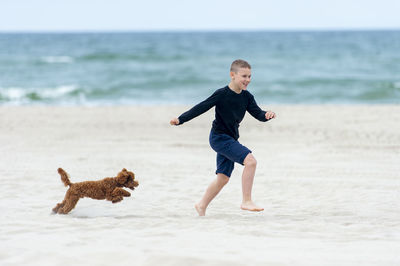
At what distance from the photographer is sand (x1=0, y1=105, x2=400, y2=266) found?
3.59 meters

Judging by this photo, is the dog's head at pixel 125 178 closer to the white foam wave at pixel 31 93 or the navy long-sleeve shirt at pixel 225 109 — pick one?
the navy long-sleeve shirt at pixel 225 109

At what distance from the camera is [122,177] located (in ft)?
15.7

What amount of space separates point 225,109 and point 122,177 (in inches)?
43.9

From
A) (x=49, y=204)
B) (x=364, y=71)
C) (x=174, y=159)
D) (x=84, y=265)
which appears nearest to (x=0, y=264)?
(x=84, y=265)

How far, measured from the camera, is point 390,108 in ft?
47.4

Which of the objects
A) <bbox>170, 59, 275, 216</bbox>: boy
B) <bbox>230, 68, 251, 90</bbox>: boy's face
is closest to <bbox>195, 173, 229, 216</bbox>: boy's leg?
<bbox>170, 59, 275, 216</bbox>: boy

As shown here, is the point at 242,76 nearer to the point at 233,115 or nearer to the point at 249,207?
the point at 233,115

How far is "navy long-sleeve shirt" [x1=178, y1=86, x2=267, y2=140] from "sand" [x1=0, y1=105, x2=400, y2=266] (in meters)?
0.84

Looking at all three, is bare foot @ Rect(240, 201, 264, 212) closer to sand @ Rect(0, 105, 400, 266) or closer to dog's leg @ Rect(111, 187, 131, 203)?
sand @ Rect(0, 105, 400, 266)

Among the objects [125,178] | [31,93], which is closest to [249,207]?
[125,178]

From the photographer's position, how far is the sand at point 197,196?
3.59 meters

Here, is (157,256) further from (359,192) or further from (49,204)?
(359,192)

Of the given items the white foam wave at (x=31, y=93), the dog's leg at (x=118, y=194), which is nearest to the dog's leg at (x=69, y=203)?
the dog's leg at (x=118, y=194)

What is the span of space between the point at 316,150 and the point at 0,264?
21.0 ft
